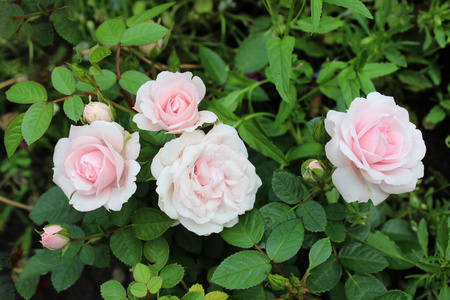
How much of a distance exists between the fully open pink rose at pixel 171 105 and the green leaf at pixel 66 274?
459 mm

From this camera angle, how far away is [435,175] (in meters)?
1.34

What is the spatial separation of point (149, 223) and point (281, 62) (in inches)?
18.6

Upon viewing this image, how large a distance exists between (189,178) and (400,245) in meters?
0.72

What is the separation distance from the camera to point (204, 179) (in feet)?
2.34

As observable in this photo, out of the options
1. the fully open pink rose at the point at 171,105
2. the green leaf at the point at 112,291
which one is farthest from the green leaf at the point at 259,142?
the green leaf at the point at 112,291

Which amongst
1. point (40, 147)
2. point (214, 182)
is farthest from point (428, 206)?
point (40, 147)

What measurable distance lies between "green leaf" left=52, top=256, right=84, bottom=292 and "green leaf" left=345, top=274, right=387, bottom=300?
0.66 metres

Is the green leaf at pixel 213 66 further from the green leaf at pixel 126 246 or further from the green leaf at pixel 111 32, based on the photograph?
the green leaf at pixel 126 246

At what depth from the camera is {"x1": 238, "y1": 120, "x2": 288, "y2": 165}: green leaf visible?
946mm

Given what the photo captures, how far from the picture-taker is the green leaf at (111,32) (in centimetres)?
91

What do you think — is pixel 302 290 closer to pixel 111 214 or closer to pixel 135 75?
pixel 111 214

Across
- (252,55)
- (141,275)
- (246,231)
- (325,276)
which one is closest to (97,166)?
(141,275)

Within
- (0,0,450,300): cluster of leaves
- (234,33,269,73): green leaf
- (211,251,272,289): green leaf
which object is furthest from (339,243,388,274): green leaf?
(234,33,269,73): green leaf

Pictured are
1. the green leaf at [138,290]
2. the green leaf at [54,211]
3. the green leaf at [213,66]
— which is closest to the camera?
the green leaf at [138,290]
